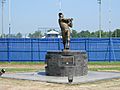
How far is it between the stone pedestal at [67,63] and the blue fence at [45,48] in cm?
1640

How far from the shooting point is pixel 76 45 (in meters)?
36.1

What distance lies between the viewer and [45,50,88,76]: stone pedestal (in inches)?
739

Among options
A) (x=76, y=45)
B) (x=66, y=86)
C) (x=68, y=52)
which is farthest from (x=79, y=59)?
(x=76, y=45)

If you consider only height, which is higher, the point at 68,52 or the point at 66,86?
the point at 68,52

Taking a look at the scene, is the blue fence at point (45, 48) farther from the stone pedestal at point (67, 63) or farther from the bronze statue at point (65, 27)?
the stone pedestal at point (67, 63)

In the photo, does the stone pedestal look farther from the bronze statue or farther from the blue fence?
the blue fence

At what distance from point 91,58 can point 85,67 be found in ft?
54.6

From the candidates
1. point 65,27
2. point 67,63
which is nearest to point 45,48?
point 65,27

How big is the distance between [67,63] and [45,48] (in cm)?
1731

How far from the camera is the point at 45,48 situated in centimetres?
3606

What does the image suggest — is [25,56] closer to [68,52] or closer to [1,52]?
[1,52]

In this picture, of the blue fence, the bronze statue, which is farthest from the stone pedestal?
the blue fence

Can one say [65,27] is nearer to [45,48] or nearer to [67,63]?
[67,63]

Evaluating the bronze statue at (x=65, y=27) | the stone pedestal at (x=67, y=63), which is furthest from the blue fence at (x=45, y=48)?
the stone pedestal at (x=67, y=63)
